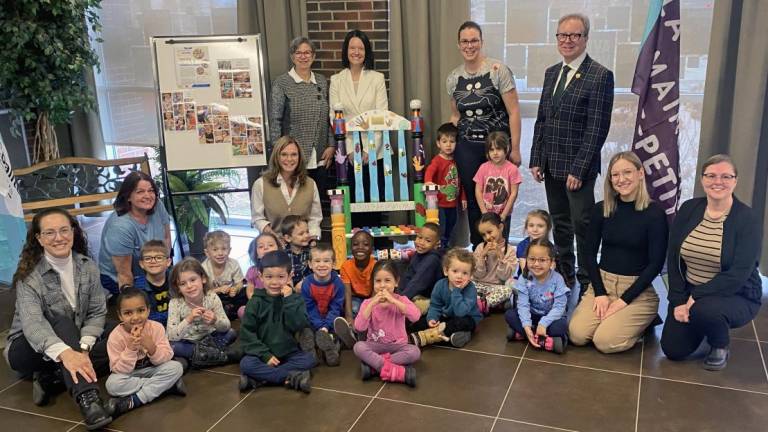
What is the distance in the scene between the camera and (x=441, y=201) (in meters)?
4.60

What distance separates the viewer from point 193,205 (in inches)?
202

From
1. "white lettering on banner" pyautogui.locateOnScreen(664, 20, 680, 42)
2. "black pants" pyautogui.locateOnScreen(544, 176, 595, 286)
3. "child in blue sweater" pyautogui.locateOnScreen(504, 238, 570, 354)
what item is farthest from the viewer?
"black pants" pyautogui.locateOnScreen(544, 176, 595, 286)

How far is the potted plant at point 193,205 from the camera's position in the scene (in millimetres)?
5141

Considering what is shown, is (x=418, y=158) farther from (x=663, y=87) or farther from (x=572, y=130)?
(x=663, y=87)

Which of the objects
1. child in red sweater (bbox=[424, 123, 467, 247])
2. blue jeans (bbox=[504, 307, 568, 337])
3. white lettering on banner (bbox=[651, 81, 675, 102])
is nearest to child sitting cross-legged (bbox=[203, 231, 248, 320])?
child in red sweater (bbox=[424, 123, 467, 247])

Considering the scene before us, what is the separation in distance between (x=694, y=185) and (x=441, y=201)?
160cm

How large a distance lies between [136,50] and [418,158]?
2895 mm

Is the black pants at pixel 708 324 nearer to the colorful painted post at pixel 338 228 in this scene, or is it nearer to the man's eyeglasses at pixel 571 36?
the man's eyeglasses at pixel 571 36

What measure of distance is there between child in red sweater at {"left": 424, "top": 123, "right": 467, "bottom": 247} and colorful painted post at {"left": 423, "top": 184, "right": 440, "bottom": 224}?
13cm

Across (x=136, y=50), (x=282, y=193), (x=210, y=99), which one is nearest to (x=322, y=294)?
(x=282, y=193)

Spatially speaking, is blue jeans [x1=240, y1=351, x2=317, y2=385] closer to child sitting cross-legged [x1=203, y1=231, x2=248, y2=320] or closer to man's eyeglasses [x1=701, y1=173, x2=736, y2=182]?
child sitting cross-legged [x1=203, y1=231, x2=248, y2=320]

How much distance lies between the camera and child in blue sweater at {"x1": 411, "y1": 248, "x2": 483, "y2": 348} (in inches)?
140

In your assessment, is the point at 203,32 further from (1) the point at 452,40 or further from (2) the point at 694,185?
(2) the point at 694,185

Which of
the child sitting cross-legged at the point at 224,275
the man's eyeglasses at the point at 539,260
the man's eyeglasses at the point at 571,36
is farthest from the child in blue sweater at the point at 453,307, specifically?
the man's eyeglasses at the point at 571,36
